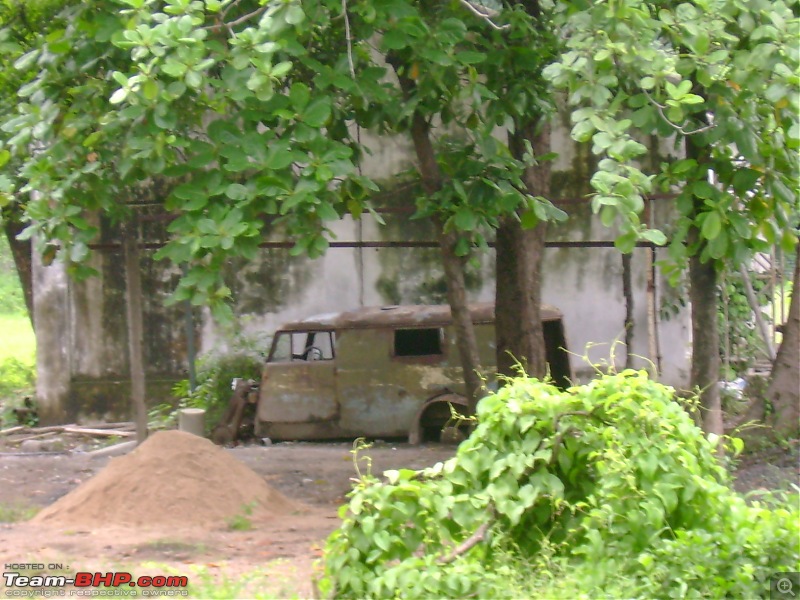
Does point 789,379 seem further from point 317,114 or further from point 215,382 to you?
point 215,382

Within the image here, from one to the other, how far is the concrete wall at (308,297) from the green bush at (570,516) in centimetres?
733

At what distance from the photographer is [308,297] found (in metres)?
11.7

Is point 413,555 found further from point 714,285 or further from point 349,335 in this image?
point 349,335

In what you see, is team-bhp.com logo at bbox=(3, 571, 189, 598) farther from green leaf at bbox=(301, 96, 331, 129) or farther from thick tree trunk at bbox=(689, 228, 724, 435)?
thick tree trunk at bbox=(689, 228, 724, 435)

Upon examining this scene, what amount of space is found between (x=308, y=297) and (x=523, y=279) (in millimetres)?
4652

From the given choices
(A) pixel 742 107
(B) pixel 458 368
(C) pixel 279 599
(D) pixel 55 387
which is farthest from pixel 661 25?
(D) pixel 55 387

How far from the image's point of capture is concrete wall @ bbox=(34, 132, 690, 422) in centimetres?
1130

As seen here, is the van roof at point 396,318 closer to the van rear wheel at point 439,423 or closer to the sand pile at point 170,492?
the van rear wheel at point 439,423

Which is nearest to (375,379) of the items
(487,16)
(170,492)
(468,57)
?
(170,492)

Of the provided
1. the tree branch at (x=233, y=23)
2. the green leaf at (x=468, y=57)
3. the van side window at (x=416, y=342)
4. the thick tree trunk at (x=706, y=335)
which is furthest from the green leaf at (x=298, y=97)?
the van side window at (x=416, y=342)

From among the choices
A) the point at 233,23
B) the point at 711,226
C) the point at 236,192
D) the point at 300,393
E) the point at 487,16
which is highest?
the point at 487,16

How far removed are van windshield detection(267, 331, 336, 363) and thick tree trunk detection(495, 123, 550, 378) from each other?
3.32 metres

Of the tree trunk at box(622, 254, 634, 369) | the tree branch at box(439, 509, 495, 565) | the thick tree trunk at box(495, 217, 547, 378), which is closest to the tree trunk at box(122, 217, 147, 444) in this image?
the thick tree trunk at box(495, 217, 547, 378)

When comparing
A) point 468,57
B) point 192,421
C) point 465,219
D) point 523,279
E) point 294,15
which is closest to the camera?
point 294,15
